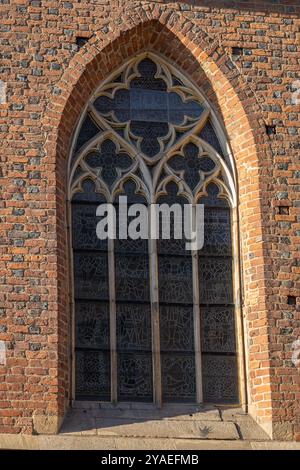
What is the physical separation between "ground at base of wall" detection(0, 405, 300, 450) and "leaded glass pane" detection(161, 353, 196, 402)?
0.17 meters

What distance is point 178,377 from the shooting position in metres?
15.0

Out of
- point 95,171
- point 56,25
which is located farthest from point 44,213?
point 56,25

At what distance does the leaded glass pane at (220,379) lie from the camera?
49.2 feet

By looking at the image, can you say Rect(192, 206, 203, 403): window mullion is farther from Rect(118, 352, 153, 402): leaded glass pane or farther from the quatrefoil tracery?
the quatrefoil tracery

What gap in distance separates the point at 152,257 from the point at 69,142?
149cm

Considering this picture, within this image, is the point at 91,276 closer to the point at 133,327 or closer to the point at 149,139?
the point at 133,327

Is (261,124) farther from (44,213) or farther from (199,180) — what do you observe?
(44,213)

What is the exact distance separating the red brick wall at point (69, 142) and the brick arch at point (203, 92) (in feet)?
0.04

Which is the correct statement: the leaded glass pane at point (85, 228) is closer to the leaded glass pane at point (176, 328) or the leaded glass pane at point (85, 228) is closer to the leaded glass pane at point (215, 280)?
the leaded glass pane at point (176, 328)

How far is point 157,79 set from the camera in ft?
53.0

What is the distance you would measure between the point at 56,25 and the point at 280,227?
3175 mm

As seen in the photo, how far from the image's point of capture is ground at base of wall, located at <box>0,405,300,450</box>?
45.9 ft

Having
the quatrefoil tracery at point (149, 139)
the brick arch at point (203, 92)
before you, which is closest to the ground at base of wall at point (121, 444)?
the brick arch at point (203, 92)

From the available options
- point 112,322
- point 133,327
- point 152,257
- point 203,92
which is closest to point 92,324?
point 112,322
